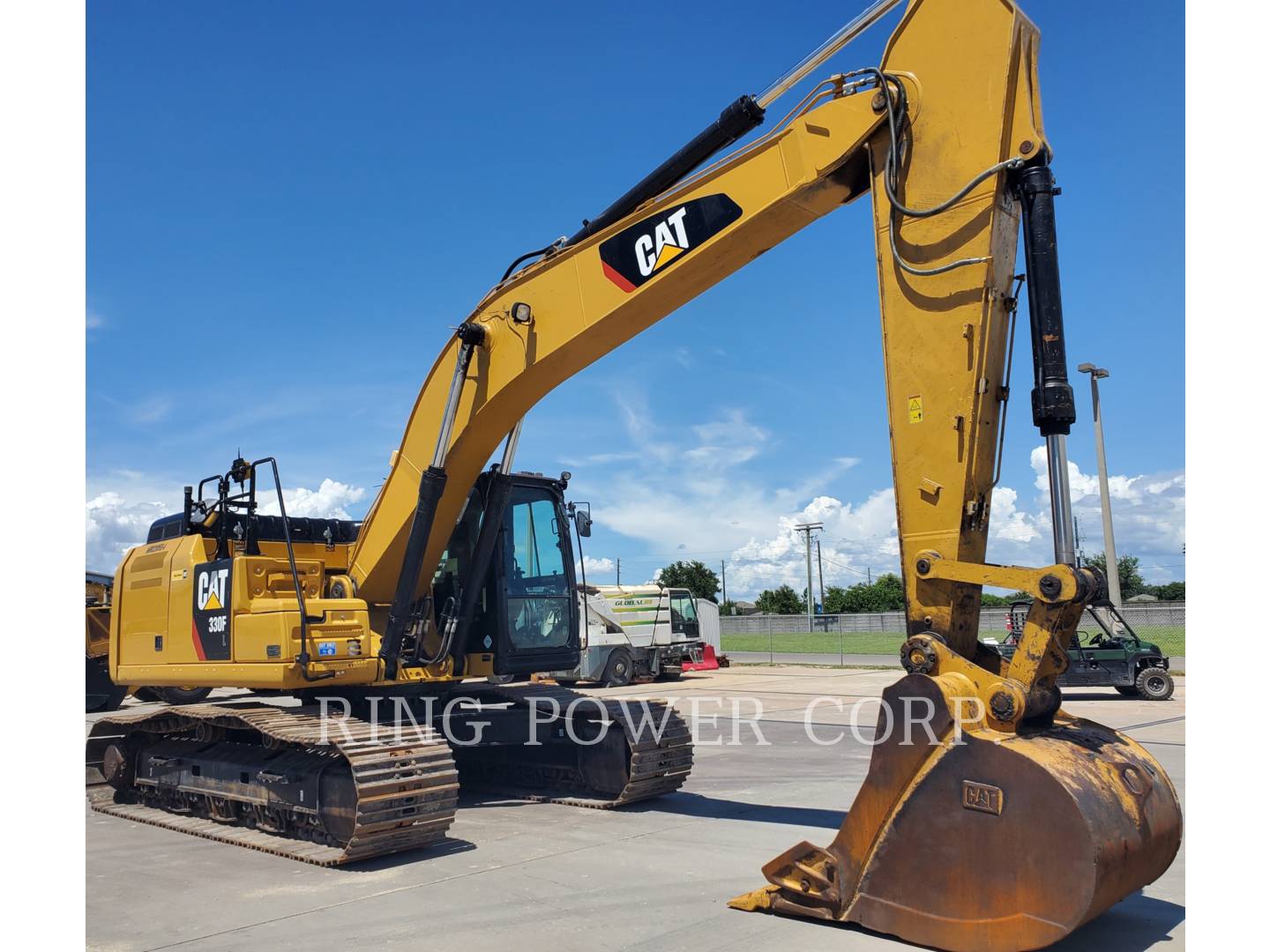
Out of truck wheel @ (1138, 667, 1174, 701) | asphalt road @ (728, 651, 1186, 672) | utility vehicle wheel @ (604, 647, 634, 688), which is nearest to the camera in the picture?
truck wheel @ (1138, 667, 1174, 701)

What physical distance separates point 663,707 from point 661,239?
14.6ft

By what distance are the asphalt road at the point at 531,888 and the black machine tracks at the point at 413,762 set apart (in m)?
0.21

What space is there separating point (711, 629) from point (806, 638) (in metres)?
21.5

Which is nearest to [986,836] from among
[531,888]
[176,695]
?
[531,888]

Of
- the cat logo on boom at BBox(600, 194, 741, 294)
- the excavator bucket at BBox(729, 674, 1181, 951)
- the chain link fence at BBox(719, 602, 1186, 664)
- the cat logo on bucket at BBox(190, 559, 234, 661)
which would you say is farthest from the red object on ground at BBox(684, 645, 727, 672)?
the excavator bucket at BBox(729, 674, 1181, 951)

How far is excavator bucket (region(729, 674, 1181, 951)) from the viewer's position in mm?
4770

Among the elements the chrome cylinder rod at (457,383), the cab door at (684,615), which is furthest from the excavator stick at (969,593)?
the cab door at (684,615)

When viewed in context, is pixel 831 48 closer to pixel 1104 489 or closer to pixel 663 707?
pixel 663 707

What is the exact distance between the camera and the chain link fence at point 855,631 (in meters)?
39.3

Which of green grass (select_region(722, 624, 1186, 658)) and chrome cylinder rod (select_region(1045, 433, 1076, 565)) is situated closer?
chrome cylinder rod (select_region(1045, 433, 1076, 565))

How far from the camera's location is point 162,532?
10.6 meters

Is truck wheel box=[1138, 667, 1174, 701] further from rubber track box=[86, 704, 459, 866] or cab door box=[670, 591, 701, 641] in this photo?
rubber track box=[86, 704, 459, 866]

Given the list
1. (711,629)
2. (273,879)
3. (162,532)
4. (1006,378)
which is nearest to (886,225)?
(1006,378)

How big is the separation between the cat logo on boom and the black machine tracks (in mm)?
Answer: 3796
